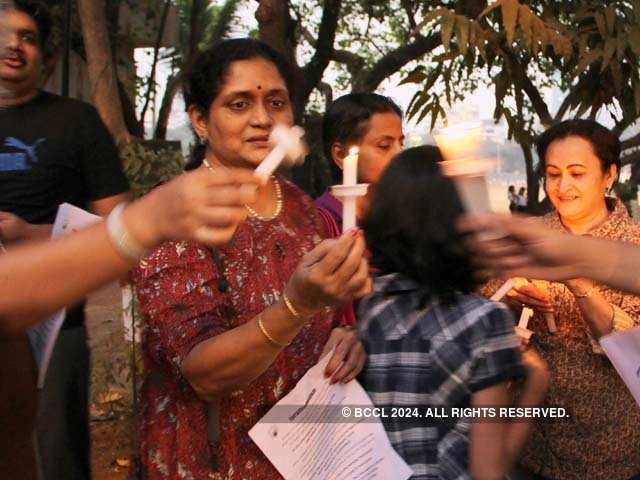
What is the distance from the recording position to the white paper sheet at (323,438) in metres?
1.67

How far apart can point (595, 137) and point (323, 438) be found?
1.36 meters

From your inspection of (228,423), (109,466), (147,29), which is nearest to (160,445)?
(228,423)

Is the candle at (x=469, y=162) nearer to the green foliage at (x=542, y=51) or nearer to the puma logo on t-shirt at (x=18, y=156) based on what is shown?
the puma logo on t-shirt at (x=18, y=156)

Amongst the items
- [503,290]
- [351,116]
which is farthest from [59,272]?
[351,116]

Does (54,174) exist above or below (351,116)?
below

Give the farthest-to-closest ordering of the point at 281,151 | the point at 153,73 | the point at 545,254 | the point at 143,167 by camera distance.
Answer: the point at 153,73 → the point at 143,167 → the point at 545,254 → the point at 281,151

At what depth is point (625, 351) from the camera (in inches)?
79.5

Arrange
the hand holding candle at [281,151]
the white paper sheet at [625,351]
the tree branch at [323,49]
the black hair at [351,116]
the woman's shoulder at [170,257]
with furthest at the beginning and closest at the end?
the tree branch at [323,49], the black hair at [351,116], the white paper sheet at [625,351], the woman's shoulder at [170,257], the hand holding candle at [281,151]

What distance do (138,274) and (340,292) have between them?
46 cm

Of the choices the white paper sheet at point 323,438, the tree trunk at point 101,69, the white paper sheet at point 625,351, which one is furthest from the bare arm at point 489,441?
the tree trunk at point 101,69

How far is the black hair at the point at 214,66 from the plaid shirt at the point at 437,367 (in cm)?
67

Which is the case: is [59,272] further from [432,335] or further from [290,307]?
[432,335]

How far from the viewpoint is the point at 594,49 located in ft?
10.9

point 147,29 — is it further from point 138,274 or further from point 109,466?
point 138,274
